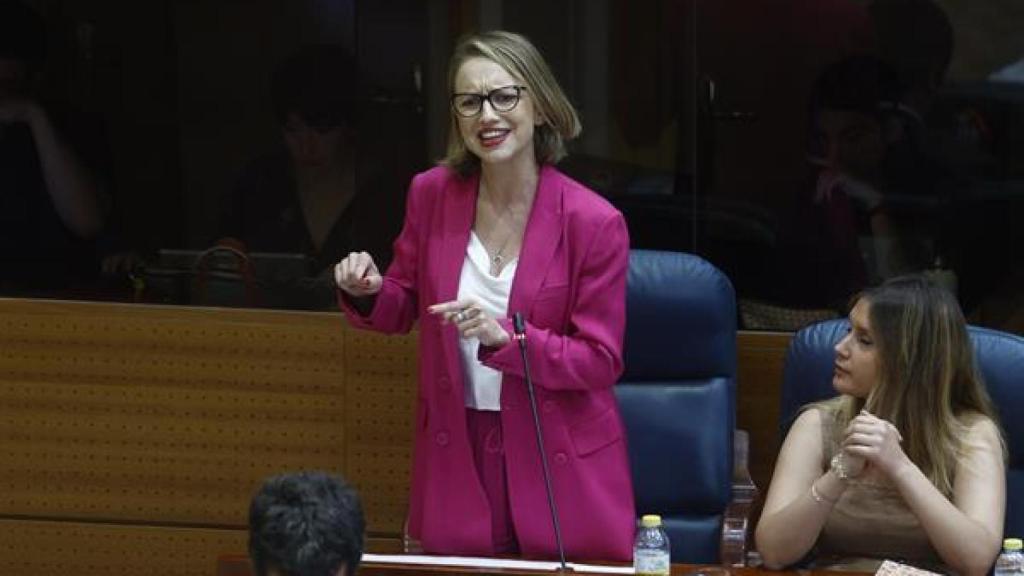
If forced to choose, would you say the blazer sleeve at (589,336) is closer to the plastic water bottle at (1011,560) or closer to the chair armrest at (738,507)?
the chair armrest at (738,507)

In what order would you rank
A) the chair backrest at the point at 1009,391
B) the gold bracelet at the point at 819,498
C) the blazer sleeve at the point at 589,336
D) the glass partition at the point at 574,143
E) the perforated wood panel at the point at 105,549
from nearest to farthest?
1. the blazer sleeve at the point at 589,336
2. the gold bracelet at the point at 819,498
3. the chair backrest at the point at 1009,391
4. the glass partition at the point at 574,143
5. the perforated wood panel at the point at 105,549

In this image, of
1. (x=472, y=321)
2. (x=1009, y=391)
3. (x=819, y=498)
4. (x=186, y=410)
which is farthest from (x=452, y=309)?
(x=186, y=410)

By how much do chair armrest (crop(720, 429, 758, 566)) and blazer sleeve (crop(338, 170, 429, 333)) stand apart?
31.3 inches

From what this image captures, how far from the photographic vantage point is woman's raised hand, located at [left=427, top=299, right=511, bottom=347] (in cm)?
348

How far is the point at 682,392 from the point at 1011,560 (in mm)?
1101

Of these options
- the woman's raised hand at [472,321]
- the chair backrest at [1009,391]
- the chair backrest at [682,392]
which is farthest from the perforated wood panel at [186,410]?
the woman's raised hand at [472,321]

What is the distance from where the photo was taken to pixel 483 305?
3.73m

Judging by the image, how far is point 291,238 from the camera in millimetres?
5020

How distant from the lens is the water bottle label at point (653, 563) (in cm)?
339

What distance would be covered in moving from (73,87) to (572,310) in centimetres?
183

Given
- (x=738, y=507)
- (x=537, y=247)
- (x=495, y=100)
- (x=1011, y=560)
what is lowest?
(x=738, y=507)

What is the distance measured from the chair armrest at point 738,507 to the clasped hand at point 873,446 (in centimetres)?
45

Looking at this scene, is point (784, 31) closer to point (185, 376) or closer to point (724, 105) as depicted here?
point (724, 105)

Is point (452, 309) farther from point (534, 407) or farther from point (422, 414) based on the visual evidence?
point (422, 414)
